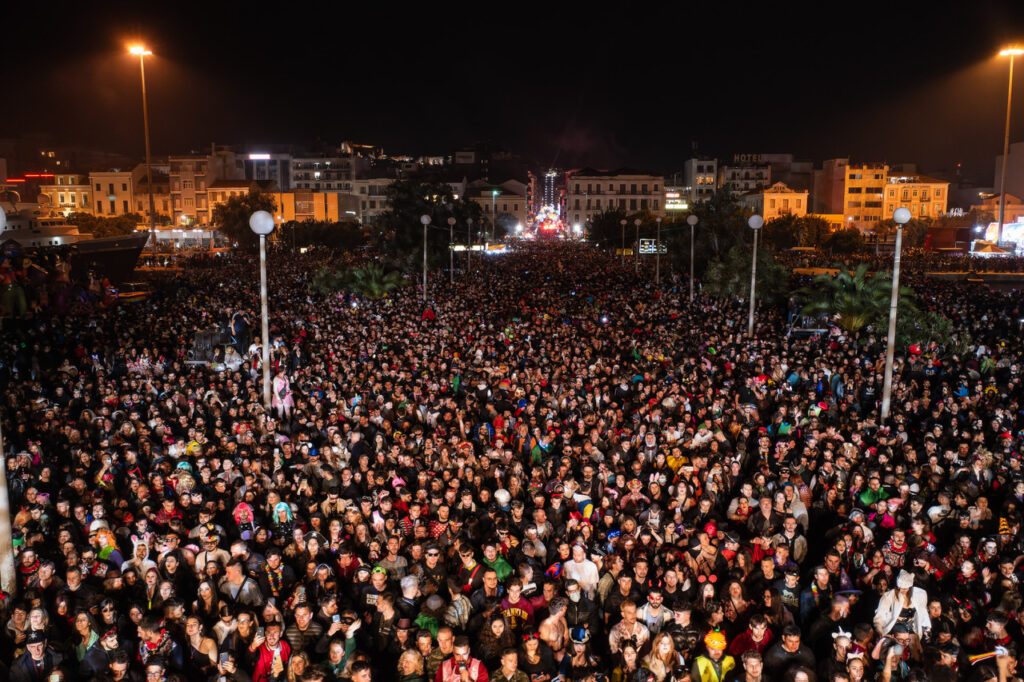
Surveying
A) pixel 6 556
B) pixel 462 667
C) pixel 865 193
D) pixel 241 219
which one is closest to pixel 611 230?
pixel 241 219

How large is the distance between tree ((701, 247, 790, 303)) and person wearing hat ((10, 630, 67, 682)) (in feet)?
75.2

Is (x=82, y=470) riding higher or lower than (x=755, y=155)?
lower

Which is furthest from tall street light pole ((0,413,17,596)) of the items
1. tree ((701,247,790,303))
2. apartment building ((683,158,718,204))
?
apartment building ((683,158,718,204))

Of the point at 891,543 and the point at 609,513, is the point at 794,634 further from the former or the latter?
the point at 609,513

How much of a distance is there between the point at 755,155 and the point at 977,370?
324ft

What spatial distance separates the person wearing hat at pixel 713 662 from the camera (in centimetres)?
506

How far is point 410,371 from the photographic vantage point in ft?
45.8

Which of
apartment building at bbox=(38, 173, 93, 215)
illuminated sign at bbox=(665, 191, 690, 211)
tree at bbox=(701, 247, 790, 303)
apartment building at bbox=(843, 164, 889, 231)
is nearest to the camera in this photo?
tree at bbox=(701, 247, 790, 303)

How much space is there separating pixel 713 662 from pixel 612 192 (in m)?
105

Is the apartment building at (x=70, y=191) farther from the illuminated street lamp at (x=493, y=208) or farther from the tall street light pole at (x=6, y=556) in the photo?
the tall street light pole at (x=6, y=556)

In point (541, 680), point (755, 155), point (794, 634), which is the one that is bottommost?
point (541, 680)

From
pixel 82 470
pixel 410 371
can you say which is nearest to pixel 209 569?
pixel 82 470

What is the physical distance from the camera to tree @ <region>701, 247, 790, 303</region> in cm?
2472

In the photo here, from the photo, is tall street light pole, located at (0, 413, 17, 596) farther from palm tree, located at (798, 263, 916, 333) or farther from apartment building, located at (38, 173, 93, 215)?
apartment building, located at (38, 173, 93, 215)
